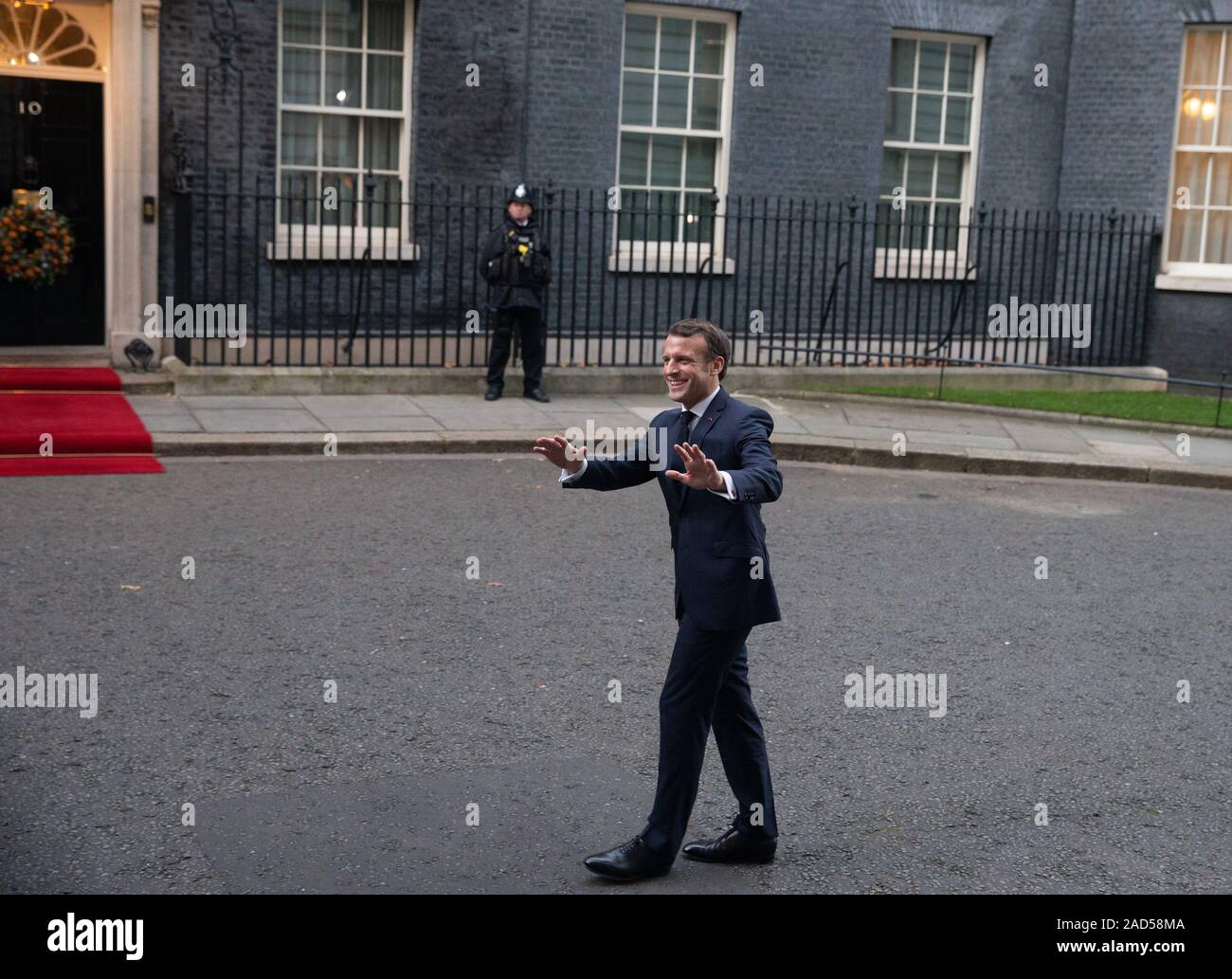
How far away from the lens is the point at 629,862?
4645mm

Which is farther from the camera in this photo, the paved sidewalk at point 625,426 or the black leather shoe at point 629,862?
the paved sidewalk at point 625,426

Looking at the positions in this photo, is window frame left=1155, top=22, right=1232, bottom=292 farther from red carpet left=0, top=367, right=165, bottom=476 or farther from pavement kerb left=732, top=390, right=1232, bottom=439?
red carpet left=0, top=367, right=165, bottom=476

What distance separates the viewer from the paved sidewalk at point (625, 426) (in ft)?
39.7

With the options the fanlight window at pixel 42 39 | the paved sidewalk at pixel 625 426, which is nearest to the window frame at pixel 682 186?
the paved sidewalk at pixel 625 426

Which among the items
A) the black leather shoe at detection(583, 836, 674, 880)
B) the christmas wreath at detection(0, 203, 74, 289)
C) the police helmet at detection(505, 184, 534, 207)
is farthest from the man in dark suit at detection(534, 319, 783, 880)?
the christmas wreath at detection(0, 203, 74, 289)

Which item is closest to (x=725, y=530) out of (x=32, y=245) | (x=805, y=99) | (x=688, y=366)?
(x=688, y=366)

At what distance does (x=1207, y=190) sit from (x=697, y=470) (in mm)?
15799

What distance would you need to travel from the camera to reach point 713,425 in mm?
4719

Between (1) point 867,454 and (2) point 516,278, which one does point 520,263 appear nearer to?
(2) point 516,278

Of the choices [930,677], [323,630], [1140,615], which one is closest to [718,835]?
[930,677]

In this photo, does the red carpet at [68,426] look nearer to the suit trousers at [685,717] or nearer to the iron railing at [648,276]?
the iron railing at [648,276]

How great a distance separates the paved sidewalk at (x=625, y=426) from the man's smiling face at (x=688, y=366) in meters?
7.57
